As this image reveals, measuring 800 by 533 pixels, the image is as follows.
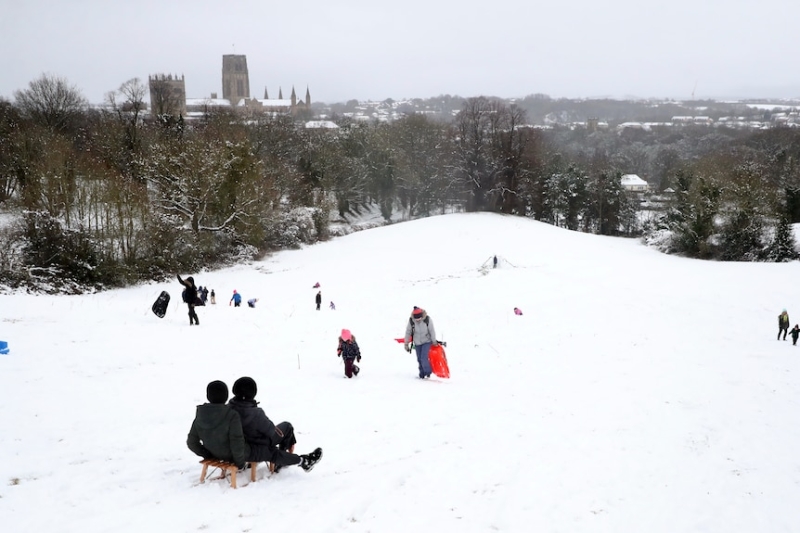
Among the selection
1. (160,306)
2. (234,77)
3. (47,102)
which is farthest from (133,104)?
(234,77)

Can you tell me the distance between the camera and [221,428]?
6.09 meters

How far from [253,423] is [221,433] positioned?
1.25ft

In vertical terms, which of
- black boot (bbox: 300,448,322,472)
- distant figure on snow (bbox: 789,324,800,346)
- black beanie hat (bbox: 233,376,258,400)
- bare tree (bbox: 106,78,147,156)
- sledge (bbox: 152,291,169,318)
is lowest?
Result: distant figure on snow (bbox: 789,324,800,346)

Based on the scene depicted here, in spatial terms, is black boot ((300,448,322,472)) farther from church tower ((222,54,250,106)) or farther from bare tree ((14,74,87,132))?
church tower ((222,54,250,106))

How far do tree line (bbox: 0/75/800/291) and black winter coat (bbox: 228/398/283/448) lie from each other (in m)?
23.5

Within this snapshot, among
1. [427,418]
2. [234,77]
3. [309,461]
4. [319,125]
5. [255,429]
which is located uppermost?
[234,77]

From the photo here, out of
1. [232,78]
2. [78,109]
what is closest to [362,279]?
[78,109]

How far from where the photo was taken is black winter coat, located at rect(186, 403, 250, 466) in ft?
19.9

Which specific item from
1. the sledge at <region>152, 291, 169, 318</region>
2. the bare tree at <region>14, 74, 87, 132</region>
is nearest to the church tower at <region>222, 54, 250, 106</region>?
the bare tree at <region>14, 74, 87, 132</region>

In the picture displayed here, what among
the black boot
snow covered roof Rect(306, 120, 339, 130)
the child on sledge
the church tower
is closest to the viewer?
the black boot

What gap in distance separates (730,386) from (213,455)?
12.2m

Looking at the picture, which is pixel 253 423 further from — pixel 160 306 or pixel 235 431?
pixel 160 306

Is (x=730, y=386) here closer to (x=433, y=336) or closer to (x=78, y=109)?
(x=433, y=336)

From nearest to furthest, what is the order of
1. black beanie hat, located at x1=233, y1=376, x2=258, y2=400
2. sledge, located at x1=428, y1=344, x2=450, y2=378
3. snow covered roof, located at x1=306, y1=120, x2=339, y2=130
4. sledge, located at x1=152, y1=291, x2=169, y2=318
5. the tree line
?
black beanie hat, located at x1=233, y1=376, x2=258, y2=400 < sledge, located at x1=428, y1=344, x2=450, y2=378 < sledge, located at x1=152, y1=291, x2=169, y2=318 < the tree line < snow covered roof, located at x1=306, y1=120, x2=339, y2=130
